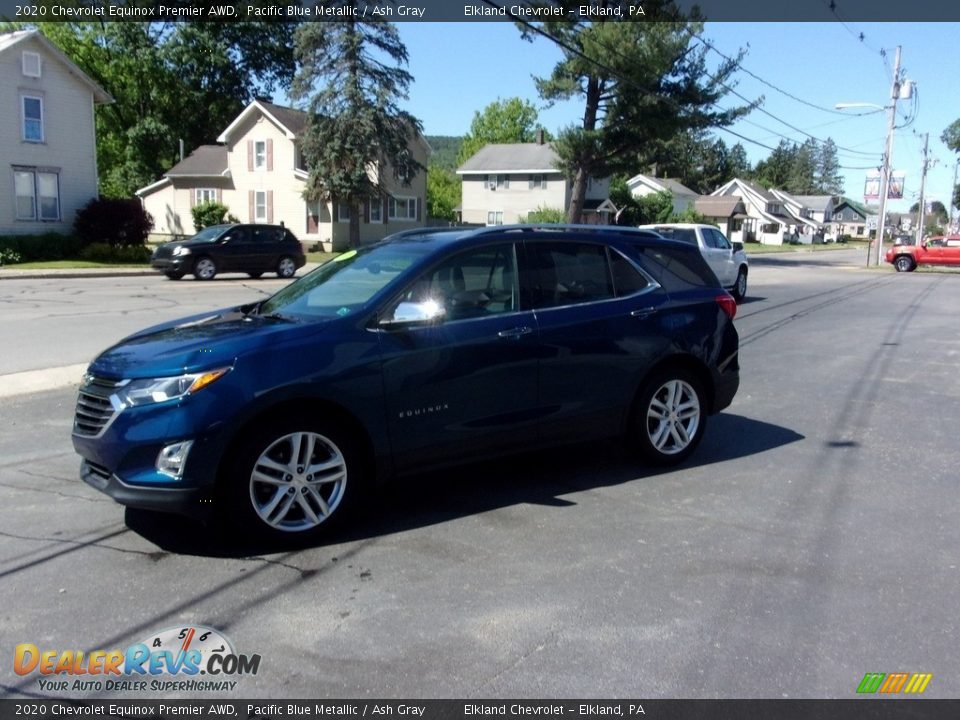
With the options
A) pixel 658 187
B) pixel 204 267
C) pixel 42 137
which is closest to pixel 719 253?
pixel 204 267

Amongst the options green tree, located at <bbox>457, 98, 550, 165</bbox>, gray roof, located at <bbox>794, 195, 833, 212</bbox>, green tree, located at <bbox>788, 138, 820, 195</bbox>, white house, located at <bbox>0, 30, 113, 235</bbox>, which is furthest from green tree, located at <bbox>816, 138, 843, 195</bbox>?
white house, located at <bbox>0, 30, 113, 235</bbox>

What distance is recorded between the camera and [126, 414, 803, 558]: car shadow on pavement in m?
4.70

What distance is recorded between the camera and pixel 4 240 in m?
28.0

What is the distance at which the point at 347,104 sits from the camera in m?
36.8

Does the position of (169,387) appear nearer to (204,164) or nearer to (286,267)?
(286,267)

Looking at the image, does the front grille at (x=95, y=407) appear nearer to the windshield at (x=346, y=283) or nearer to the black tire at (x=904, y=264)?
the windshield at (x=346, y=283)

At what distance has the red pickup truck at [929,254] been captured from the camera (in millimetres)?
36156

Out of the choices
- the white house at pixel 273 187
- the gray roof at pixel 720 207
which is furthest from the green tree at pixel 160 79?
the gray roof at pixel 720 207

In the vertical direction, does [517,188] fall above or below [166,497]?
above

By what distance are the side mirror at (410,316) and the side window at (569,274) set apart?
88 cm

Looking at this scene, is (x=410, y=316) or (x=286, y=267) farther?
(x=286, y=267)

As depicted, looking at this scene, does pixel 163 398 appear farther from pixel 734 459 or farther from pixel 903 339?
pixel 903 339

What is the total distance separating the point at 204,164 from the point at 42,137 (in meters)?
16.6
